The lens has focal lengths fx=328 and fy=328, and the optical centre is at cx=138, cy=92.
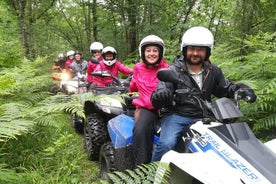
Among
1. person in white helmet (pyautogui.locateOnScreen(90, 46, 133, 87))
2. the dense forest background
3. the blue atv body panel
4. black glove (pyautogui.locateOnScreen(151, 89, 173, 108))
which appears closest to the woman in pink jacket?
the blue atv body panel

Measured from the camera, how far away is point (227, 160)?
2.33m

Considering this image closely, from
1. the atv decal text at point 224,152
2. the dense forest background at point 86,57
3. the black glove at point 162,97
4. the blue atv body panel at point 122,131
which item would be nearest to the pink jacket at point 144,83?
the blue atv body panel at point 122,131

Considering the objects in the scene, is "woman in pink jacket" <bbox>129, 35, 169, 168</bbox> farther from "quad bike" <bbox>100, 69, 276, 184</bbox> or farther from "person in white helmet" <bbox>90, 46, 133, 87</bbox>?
"person in white helmet" <bbox>90, 46, 133, 87</bbox>

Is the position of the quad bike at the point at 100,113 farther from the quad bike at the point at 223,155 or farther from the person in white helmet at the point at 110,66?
the quad bike at the point at 223,155

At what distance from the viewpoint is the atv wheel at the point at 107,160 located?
4.02 meters

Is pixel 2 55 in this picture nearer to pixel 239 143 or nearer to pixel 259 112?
pixel 259 112

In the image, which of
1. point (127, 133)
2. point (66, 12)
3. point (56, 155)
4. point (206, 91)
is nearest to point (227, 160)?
point (206, 91)

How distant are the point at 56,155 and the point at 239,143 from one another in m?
3.10

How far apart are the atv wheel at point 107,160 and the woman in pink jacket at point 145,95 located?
54cm

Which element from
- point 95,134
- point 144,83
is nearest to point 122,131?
point 144,83

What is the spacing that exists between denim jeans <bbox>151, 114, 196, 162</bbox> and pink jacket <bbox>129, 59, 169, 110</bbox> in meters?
0.53

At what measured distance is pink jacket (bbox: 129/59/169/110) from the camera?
3863 millimetres

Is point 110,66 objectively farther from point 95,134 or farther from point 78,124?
point 95,134

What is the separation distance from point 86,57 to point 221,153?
51.1 feet
